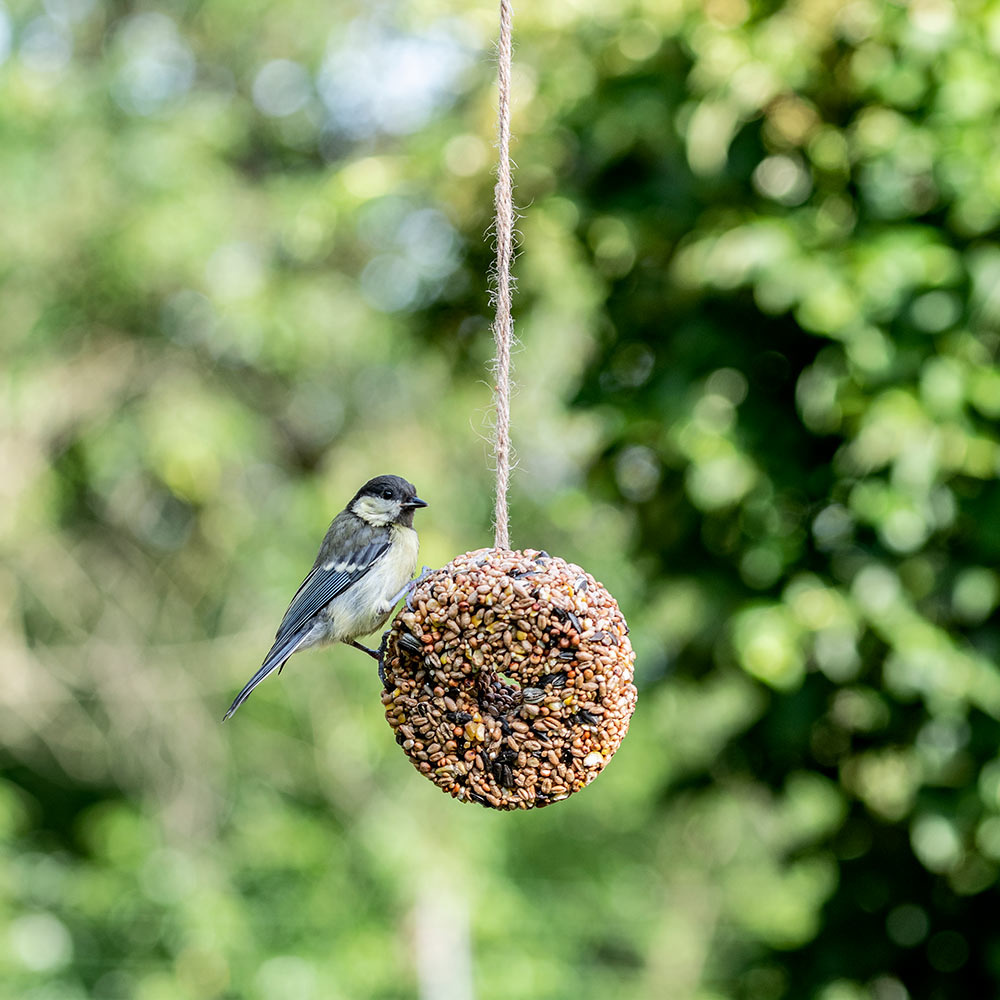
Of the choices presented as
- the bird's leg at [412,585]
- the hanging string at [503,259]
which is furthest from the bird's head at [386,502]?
the hanging string at [503,259]

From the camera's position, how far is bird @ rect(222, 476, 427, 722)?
265 cm

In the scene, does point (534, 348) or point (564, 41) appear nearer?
point (564, 41)

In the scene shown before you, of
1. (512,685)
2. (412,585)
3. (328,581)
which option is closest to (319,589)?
(328,581)

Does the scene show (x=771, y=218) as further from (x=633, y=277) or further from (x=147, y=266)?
(x=147, y=266)

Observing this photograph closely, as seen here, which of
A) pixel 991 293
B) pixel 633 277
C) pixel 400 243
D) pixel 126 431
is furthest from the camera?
pixel 126 431

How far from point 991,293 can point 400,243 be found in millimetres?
3011

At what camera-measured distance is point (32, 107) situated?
5.55 m

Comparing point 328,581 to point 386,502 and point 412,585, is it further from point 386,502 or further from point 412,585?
point 412,585

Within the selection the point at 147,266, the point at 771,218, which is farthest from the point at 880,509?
the point at 147,266

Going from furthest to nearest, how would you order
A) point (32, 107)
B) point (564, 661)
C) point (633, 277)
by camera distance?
1. point (32, 107)
2. point (633, 277)
3. point (564, 661)

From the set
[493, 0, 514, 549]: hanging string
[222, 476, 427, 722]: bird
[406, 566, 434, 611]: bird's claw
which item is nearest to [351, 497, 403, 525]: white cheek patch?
[222, 476, 427, 722]: bird

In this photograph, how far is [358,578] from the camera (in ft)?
8.77

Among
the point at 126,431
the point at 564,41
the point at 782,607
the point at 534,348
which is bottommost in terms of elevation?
the point at 126,431

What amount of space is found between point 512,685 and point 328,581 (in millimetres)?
757
